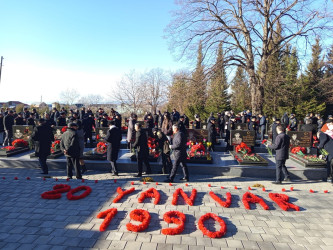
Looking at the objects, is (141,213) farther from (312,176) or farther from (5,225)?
(312,176)

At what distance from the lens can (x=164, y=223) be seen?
475 cm

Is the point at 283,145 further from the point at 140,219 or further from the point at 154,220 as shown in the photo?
the point at 140,219

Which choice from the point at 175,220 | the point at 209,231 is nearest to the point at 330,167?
the point at 209,231

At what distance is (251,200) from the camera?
5879 millimetres

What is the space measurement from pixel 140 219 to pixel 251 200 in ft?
9.70

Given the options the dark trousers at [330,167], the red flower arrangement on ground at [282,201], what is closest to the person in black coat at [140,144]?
the red flower arrangement on ground at [282,201]

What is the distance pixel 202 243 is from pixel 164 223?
978 mm

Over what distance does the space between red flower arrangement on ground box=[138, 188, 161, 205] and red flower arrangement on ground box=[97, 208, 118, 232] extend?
0.87 metres

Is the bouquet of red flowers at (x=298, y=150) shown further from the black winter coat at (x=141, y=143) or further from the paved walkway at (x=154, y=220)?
the black winter coat at (x=141, y=143)

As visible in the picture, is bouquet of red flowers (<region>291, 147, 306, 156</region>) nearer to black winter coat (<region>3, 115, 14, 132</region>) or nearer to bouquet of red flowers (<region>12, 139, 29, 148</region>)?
bouquet of red flowers (<region>12, 139, 29, 148</region>)


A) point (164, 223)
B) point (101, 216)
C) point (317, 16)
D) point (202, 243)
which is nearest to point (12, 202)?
point (101, 216)

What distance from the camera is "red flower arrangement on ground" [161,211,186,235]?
4312mm

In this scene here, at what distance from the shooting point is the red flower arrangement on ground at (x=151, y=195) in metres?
5.79

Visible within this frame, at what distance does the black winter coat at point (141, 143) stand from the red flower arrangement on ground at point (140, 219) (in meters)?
2.78
